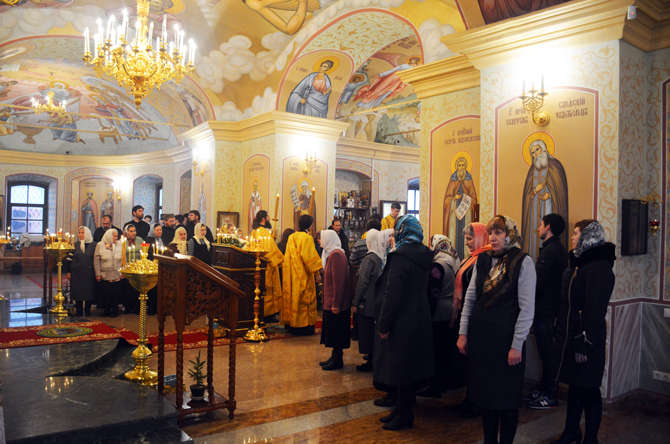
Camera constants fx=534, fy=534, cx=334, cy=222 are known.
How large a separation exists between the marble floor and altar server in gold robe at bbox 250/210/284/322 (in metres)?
1.58

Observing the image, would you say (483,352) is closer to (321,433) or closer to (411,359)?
(411,359)

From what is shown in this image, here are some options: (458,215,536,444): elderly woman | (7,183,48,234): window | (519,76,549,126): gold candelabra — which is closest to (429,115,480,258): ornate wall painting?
(519,76,549,126): gold candelabra

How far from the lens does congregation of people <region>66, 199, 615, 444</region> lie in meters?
3.31

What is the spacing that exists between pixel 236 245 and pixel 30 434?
426cm

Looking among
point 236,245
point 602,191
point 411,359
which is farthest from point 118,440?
point 602,191

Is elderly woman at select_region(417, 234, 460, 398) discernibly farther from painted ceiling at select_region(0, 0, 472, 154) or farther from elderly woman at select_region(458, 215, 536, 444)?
painted ceiling at select_region(0, 0, 472, 154)

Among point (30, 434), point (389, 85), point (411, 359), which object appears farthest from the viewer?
point (389, 85)

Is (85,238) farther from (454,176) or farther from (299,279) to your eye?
(454,176)

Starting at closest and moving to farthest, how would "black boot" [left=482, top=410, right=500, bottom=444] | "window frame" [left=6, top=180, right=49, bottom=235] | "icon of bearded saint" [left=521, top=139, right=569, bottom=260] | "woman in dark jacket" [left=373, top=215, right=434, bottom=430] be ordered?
1. "black boot" [left=482, top=410, right=500, bottom=444]
2. "woman in dark jacket" [left=373, top=215, right=434, bottom=430]
3. "icon of bearded saint" [left=521, top=139, right=569, bottom=260]
4. "window frame" [left=6, top=180, right=49, bottom=235]

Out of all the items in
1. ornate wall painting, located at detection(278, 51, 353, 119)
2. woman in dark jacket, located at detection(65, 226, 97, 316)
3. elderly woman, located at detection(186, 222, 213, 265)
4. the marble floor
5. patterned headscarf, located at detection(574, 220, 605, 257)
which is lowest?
the marble floor

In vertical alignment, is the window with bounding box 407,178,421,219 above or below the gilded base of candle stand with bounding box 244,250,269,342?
above

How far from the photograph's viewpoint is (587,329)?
3.60m

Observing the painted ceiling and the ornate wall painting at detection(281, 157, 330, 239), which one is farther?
the ornate wall painting at detection(281, 157, 330, 239)

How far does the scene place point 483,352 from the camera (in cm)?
334
